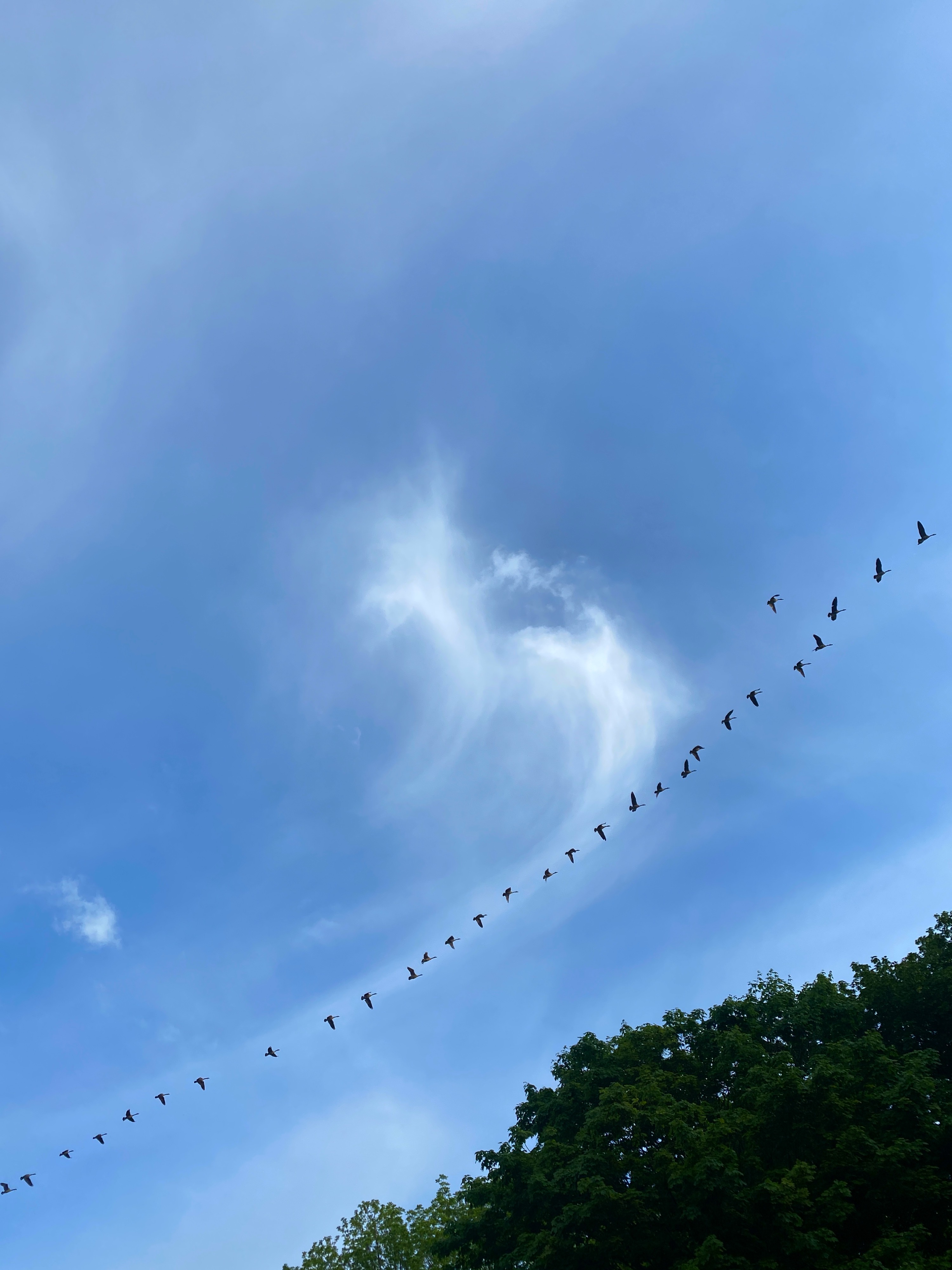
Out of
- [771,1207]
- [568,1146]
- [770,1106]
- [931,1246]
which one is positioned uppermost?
[568,1146]

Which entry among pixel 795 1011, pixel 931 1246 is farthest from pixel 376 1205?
pixel 931 1246

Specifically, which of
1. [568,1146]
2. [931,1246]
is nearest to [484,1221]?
[568,1146]

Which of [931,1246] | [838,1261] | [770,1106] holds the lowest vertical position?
[931,1246]

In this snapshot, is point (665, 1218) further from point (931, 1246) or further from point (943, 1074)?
point (943, 1074)

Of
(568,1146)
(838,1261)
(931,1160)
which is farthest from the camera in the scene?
(568,1146)

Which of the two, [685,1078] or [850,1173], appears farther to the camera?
[685,1078]

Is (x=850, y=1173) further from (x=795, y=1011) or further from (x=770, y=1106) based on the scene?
(x=795, y=1011)

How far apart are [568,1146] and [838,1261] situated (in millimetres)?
9127

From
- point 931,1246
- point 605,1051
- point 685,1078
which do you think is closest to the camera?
point 931,1246

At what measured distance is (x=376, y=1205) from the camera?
134 ft

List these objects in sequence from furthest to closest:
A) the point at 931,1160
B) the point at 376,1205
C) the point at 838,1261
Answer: the point at 376,1205 → the point at 931,1160 → the point at 838,1261

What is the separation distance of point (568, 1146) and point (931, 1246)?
11.3m

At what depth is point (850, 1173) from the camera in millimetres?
23266

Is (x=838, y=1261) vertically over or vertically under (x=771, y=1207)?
under
